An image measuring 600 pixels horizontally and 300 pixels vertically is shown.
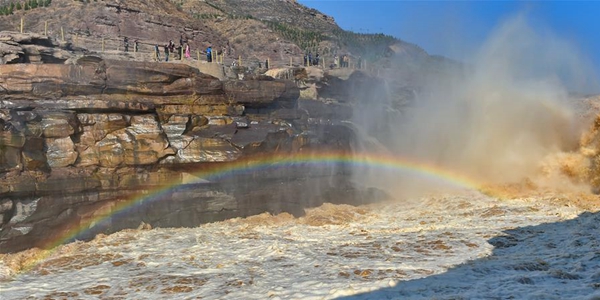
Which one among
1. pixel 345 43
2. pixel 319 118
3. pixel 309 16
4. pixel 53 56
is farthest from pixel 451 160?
pixel 309 16

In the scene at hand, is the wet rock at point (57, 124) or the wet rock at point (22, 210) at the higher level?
the wet rock at point (57, 124)

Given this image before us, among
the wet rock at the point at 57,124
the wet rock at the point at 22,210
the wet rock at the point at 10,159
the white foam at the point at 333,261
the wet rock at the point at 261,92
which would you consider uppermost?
the wet rock at the point at 261,92

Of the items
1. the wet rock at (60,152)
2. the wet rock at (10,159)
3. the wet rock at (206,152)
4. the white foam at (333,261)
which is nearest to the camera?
the white foam at (333,261)

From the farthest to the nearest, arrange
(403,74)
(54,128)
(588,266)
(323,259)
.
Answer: (403,74) → (54,128) → (323,259) → (588,266)

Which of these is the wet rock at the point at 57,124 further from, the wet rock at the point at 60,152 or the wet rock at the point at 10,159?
the wet rock at the point at 10,159

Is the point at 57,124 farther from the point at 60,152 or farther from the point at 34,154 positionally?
the point at 34,154

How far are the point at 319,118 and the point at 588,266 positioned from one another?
15216 millimetres

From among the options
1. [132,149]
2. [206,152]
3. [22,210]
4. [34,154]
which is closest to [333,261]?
[206,152]

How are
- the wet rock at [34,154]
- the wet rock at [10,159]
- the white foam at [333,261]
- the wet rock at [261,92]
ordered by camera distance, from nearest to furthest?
1. the white foam at [333,261]
2. the wet rock at [10,159]
3. the wet rock at [34,154]
4. the wet rock at [261,92]

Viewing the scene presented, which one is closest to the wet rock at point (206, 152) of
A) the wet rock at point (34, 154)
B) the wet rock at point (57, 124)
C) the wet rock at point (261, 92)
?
the wet rock at point (261, 92)

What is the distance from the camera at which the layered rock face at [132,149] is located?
43.3ft

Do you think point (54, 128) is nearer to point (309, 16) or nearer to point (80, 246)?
point (80, 246)

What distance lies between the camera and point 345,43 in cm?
8506

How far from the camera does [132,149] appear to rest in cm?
1468
